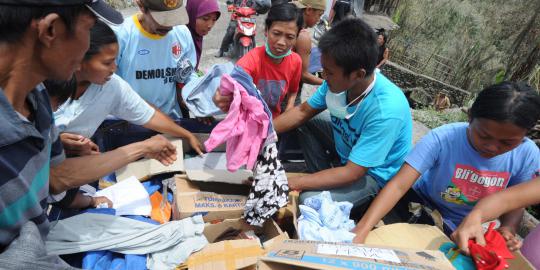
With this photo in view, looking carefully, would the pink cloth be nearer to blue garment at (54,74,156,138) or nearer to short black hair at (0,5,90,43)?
blue garment at (54,74,156,138)

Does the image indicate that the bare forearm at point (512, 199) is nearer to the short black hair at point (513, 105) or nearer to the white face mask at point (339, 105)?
the short black hair at point (513, 105)

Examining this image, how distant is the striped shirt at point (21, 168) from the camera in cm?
95

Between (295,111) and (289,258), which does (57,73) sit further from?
(295,111)

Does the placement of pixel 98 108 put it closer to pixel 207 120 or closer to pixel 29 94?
pixel 207 120

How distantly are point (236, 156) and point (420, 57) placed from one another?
982cm

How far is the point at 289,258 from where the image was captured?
3.74 ft

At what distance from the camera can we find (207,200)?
2.00 metres

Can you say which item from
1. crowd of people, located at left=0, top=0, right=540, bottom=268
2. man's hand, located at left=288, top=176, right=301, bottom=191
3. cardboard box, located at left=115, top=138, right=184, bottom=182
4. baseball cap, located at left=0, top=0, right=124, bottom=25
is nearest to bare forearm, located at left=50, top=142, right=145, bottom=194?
crowd of people, located at left=0, top=0, right=540, bottom=268

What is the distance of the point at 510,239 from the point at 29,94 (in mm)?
2117

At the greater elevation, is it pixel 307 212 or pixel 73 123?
pixel 73 123

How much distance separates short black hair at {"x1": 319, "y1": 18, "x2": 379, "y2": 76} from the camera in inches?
75.8

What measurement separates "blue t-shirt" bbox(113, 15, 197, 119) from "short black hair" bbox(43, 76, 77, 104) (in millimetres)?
667

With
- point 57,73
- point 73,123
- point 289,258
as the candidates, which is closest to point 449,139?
point 289,258

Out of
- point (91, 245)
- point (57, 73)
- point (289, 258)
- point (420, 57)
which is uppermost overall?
point (57, 73)
